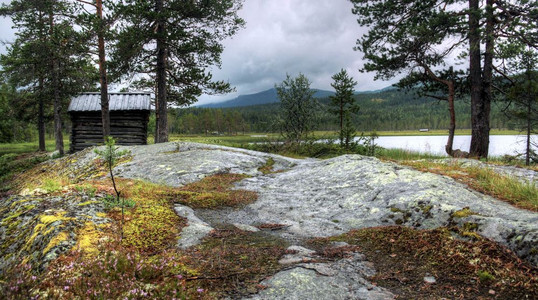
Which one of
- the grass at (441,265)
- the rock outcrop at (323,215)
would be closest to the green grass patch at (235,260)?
the rock outcrop at (323,215)

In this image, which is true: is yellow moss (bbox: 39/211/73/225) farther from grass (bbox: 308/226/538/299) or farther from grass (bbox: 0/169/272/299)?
grass (bbox: 308/226/538/299)

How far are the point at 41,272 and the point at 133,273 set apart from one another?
2.56 feet

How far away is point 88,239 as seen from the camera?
271 centimetres

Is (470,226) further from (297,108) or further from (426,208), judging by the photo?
(297,108)

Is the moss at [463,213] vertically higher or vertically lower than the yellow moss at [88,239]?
higher

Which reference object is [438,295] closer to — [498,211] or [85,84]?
[498,211]

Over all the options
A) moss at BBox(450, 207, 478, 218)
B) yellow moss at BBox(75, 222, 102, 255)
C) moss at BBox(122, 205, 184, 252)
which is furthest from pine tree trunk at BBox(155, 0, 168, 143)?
moss at BBox(450, 207, 478, 218)

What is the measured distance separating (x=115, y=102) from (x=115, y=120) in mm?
1394

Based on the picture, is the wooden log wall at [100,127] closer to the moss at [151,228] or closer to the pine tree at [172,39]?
the pine tree at [172,39]

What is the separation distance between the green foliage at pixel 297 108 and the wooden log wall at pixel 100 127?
11342 millimetres

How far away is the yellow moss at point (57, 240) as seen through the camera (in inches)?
97.7

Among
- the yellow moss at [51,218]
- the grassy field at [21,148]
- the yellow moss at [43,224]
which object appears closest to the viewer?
the yellow moss at [43,224]

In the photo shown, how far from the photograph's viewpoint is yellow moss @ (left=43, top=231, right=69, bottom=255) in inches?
97.7

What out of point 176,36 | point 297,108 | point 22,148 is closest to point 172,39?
point 176,36
